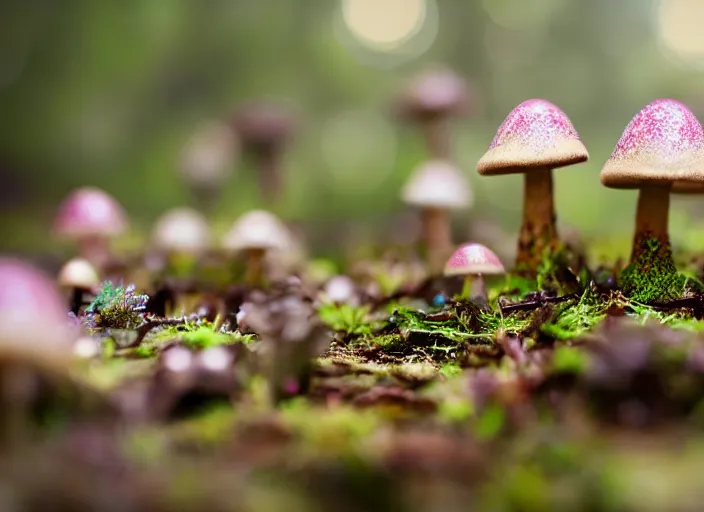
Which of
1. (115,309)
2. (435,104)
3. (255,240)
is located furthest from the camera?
(435,104)

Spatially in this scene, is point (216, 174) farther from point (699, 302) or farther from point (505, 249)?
point (699, 302)

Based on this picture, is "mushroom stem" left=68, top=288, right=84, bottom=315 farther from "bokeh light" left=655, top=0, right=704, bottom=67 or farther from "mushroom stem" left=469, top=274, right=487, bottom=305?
"bokeh light" left=655, top=0, right=704, bottom=67

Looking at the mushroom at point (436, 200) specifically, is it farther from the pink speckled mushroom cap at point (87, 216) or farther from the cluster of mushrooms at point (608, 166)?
the pink speckled mushroom cap at point (87, 216)

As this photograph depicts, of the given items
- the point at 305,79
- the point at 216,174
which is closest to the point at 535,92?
the point at 305,79

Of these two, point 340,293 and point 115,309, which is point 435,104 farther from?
point 115,309

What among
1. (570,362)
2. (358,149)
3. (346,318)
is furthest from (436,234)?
(358,149)

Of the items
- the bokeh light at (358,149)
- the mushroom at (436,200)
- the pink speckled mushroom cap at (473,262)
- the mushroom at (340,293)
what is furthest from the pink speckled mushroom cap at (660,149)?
the bokeh light at (358,149)
